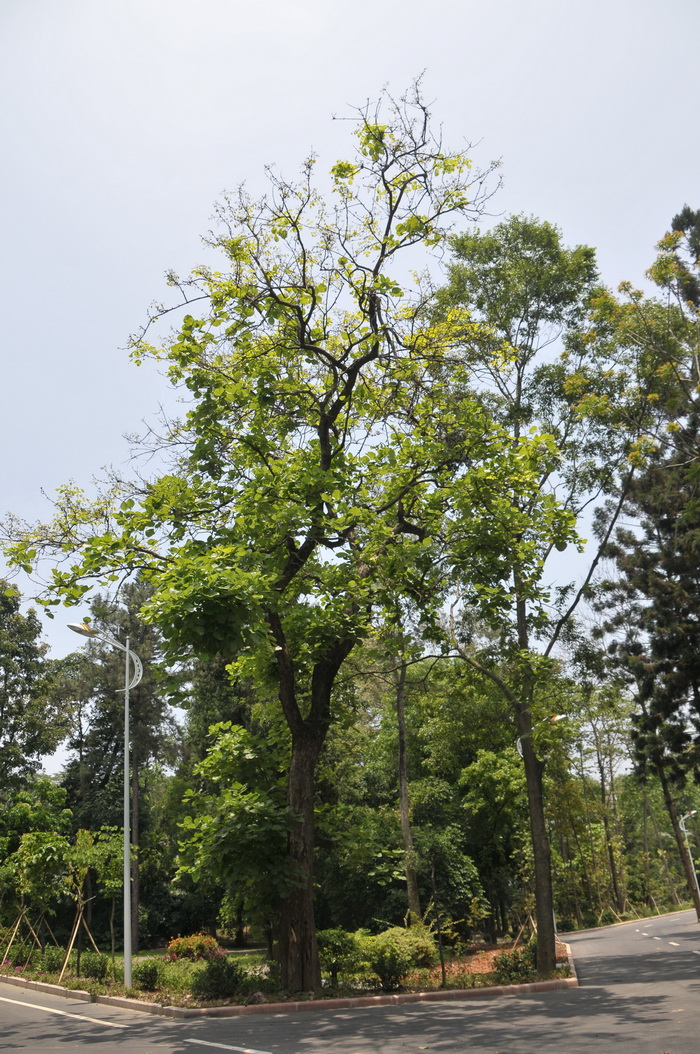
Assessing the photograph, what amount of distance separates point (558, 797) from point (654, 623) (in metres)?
6.99

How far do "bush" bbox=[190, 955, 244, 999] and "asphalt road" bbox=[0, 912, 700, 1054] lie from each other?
3.39 feet

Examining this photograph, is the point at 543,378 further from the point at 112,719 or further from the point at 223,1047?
the point at 112,719

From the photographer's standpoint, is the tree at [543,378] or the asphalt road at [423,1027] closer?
the asphalt road at [423,1027]

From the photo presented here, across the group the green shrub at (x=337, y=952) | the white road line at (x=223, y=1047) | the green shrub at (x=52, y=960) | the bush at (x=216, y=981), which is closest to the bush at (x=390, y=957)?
the green shrub at (x=337, y=952)

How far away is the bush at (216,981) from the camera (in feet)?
44.3

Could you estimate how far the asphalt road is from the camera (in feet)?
28.4

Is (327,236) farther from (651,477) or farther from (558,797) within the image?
(558,797)

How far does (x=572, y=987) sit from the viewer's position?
15.4 m

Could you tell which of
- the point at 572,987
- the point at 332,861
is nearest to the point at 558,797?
the point at 332,861

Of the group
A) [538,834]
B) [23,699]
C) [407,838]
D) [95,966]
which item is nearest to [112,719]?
[23,699]

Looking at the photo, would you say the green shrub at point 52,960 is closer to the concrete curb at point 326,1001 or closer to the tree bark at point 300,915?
the concrete curb at point 326,1001

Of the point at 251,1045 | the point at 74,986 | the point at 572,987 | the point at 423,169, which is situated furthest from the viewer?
the point at 74,986

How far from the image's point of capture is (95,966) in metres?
17.3

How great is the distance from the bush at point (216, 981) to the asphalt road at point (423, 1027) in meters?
1.03
